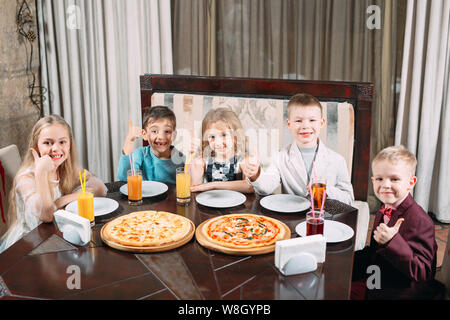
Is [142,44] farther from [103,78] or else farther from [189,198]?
[189,198]

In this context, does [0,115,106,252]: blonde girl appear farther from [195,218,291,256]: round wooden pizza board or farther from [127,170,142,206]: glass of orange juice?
[195,218,291,256]: round wooden pizza board

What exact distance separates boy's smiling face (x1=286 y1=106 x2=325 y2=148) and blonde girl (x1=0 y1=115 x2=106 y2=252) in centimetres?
92

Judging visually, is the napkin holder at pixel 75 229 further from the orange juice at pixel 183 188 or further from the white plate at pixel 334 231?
the white plate at pixel 334 231

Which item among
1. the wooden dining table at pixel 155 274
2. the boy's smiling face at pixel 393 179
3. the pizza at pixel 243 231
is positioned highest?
the boy's smiling face at pixel 393 179

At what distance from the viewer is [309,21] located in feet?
11.2

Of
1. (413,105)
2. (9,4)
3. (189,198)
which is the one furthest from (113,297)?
(413,105)

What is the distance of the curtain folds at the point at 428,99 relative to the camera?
3156 mm

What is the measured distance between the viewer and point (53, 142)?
1979 mm

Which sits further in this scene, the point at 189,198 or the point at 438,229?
the point at 438,229

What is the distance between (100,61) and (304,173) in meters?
1.98

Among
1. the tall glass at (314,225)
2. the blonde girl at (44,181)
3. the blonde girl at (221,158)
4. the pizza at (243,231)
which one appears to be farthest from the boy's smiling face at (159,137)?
the tall glass at (314,225)

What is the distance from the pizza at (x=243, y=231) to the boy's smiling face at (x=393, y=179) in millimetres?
385

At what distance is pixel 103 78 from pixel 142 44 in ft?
1.26
